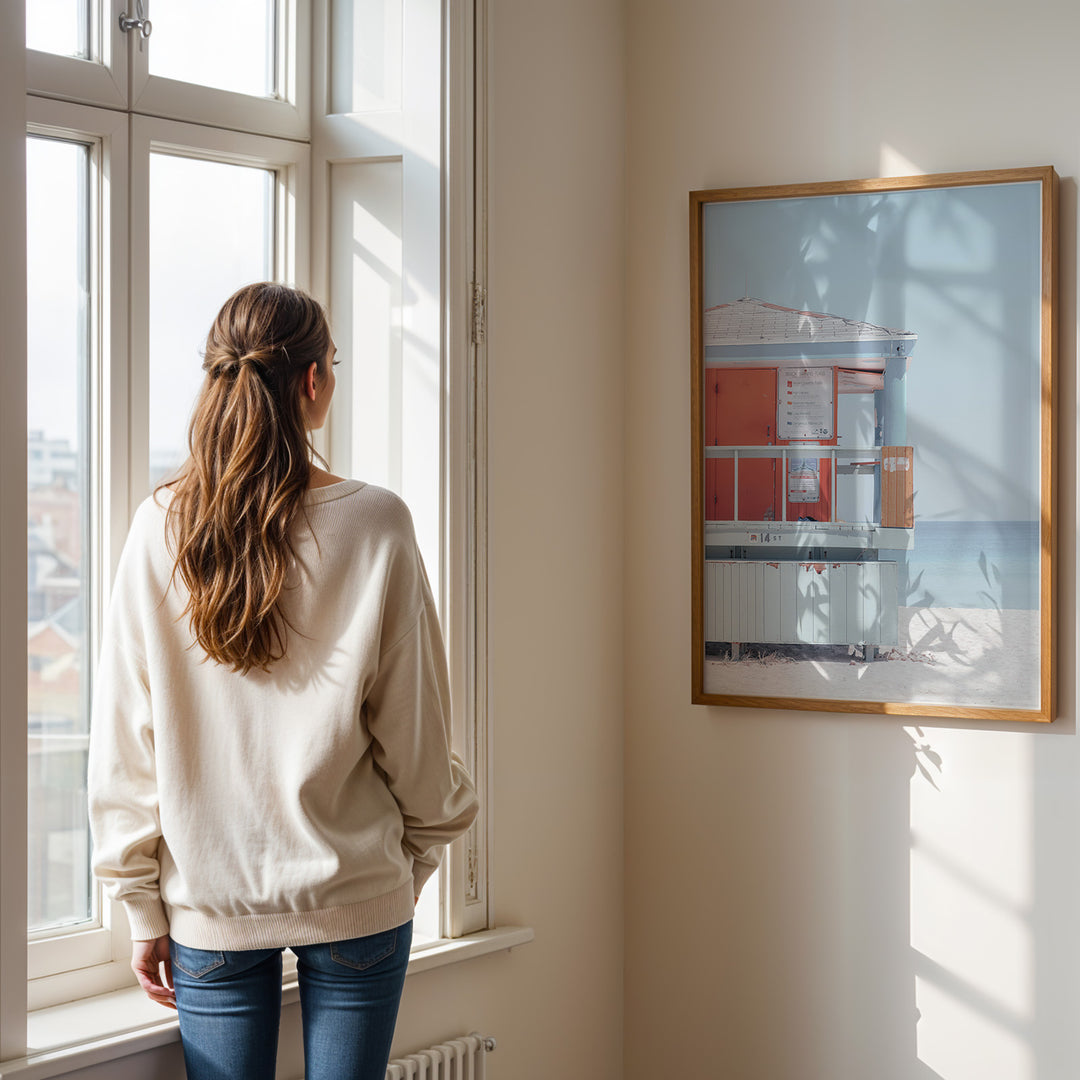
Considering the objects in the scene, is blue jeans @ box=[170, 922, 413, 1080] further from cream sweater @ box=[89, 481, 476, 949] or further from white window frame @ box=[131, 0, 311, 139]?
white window frame @ box=[131, 0, 311, 139]

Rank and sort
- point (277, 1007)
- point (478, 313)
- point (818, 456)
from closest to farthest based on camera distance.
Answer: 1. point (277, 1007)
2. point (478, 313)
3. point (818, 456)

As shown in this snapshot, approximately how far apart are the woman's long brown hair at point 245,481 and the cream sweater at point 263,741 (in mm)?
35

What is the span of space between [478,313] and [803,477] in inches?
28.8

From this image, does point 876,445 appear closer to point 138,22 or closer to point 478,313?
point 478,313

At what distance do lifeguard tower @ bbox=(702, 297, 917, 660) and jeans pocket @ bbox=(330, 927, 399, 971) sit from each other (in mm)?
1088

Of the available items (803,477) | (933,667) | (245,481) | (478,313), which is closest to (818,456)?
(803,477)

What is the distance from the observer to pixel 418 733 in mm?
1485

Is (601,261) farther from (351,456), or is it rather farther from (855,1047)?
(855,1047)

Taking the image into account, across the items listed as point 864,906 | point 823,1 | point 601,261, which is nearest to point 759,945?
point 864,906

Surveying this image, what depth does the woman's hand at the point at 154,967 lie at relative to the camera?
4.83 ft

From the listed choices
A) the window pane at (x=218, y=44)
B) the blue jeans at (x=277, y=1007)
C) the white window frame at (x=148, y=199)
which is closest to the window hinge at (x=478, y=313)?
the white window frame at (x=148, y=199)

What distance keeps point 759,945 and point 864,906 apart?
231mm

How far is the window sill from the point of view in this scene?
1.44 meters

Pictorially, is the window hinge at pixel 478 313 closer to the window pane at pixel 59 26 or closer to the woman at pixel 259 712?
the woman at pixel 259 712
